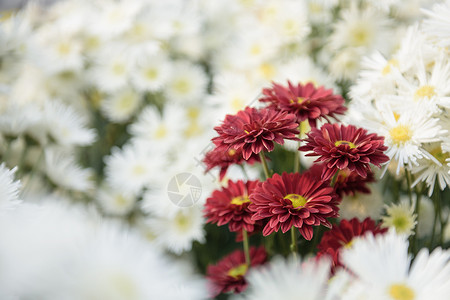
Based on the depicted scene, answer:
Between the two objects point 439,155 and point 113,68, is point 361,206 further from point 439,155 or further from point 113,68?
point 113,68

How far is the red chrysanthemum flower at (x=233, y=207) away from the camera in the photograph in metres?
0.37

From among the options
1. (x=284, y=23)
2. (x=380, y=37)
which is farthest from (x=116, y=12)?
(x=380, y=37)

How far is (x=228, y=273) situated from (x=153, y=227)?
250 millimetres

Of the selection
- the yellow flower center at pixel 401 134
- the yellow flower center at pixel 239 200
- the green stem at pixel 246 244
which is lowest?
the green stem at pixel 246 244

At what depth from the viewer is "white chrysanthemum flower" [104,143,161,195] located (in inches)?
26.2

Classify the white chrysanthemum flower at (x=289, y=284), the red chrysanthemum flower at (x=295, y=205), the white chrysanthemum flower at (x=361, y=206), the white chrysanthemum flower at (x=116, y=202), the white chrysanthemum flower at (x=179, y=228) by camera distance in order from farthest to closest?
the white chrysanthemum flower at (x=116, y=202), the white chrysanthemum flower at (x=179, y=228), the white chrysanthemum flower at (x=361, y=206), the red chrysanthemum flower at (x=295, y=205), the white chrysanthemum flower at (x=289, y=284)

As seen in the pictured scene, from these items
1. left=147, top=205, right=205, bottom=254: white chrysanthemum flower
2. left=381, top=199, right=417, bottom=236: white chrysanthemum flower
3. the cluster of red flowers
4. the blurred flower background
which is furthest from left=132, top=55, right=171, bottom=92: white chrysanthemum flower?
left=381, top=199, right=417, bottom=236: white chrysanthemum flower

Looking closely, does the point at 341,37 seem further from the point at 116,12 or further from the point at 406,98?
the point at 116,12

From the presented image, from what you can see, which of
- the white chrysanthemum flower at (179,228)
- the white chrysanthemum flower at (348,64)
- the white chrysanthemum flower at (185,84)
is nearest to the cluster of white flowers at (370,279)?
the white chrysanthemum flower at (179,228)

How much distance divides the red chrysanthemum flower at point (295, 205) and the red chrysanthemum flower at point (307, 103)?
2.8 inches

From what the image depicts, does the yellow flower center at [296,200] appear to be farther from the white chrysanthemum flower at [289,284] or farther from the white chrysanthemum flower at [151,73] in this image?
the white chrysanthemum flower at [151,73]

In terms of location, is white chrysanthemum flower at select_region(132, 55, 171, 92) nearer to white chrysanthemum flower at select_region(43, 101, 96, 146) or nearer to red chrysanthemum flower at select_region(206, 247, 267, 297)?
white chrysanthemum flower at select_region(43, 101, 96, 146)

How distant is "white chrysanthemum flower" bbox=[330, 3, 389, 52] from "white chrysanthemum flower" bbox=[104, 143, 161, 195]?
1.20ft

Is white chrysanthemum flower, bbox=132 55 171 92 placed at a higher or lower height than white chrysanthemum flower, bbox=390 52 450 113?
higher
